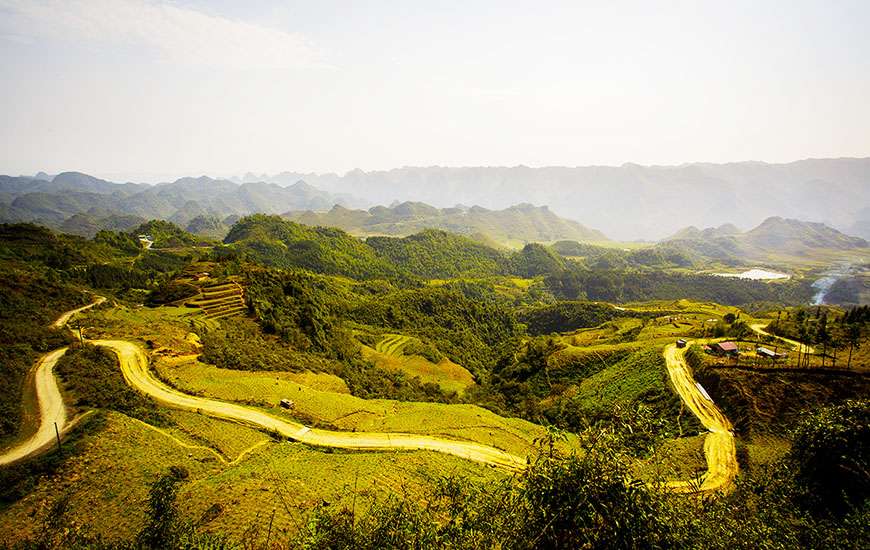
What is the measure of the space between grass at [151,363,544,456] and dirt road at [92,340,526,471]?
123 cm

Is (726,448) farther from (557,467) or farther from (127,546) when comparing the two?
(127,546)

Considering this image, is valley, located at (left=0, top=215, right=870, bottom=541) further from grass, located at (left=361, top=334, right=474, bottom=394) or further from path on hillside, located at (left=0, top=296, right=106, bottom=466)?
grass, located at (left=361, top=334, right=474, bottom=394)

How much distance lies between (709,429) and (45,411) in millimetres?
63938

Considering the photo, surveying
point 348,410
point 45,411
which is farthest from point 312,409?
point 45,411

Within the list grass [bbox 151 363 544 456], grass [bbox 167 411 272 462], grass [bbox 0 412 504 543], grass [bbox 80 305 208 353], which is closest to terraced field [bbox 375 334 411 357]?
grass [bbox 80 305 208 353]

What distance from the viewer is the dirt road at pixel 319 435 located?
3847cm

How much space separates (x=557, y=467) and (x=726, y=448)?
3779 cm

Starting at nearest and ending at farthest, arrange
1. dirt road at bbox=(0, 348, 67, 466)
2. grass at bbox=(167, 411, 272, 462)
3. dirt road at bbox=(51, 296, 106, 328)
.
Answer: dirt road at bbox=(0, 348, 67, 466) < grass at bbox=(167, 411, 272, 462) < dirt road at bbox=(51, 296, 106, 328)

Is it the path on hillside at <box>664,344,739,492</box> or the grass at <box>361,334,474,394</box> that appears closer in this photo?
the path on hillside at <box>664,344,739,492</box>

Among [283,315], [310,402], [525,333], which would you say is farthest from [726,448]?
[525,333]

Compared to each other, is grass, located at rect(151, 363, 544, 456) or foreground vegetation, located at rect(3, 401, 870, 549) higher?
foreground vegetation, located at rect(3, 401, 870, 549)

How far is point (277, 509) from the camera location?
24.8m

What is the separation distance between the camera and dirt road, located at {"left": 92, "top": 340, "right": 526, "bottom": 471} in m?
38.5

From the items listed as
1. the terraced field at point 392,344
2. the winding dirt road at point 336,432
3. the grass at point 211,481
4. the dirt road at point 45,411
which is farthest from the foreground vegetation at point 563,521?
the terraced field at point 392,344
